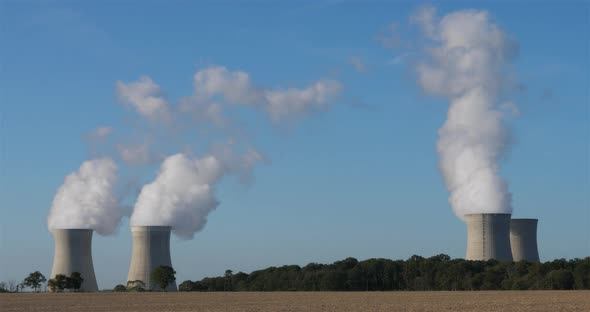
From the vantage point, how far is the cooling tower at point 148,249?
2368 inches

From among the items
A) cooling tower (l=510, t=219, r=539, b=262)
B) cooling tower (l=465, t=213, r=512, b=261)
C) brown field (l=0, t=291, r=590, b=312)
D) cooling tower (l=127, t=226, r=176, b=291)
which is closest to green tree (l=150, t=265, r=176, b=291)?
cooling tower (l=127, t=226, r=176, b=291)

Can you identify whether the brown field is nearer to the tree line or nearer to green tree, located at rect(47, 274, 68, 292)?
the tree line

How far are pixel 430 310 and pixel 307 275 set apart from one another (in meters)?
43.2

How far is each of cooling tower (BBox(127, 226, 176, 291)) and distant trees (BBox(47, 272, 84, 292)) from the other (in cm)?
389

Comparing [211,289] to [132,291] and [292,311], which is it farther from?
[292,311]

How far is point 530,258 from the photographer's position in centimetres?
6175

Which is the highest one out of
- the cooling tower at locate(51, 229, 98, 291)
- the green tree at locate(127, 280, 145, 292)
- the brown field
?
the cooling tower at locate(51, 229, 98, 291)

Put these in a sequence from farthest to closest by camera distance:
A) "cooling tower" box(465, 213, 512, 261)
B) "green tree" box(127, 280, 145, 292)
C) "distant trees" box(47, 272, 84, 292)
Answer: "green tree" box(127, 280, 145, 292) → "distant trees" box(47, 272, 84, 292) → "cooling tower" box(465, 213, 512, 261)

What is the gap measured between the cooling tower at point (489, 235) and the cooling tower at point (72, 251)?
79.5ft

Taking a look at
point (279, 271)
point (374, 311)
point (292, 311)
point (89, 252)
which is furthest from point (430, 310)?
point (279, 271)

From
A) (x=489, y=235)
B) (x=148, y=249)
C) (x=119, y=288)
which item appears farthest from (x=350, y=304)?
(x=119, y=288)

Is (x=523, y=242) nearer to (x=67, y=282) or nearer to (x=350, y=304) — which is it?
(x=350, y=304)

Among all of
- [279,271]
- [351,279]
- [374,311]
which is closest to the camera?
[374,311]

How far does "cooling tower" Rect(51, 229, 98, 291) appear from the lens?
2350 inches
